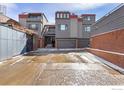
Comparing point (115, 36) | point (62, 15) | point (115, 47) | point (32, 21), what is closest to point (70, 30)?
point (62, 15)

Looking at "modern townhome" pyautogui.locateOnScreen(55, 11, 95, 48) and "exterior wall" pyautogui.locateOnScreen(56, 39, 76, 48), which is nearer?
"modern townhome" pyautogui.locateOnScreen(55, 11, 95, 48)

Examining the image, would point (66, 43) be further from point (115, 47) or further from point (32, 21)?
point (115, 47)

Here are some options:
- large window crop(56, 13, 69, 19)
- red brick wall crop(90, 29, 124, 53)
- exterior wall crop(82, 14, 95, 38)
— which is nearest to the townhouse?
large window crop(56, 13, 69, 19)

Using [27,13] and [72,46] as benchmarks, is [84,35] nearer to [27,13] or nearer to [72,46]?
[72,46]

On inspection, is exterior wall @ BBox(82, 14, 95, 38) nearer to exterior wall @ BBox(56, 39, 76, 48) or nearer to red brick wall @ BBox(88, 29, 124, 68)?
exterior wall @ BBox(56, 39, 76, 48)

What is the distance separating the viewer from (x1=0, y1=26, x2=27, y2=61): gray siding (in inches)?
663

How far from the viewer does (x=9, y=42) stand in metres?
19.0

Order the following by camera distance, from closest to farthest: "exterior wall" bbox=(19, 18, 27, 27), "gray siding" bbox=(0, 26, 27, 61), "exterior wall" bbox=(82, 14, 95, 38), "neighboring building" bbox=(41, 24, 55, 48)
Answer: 1. "gray siding" bbox=(0, 26, 27, 61)
2. "exterior wall" bbox=(82, 14, 95, 38)
3. "exterior wall" bbox=(19, 18, 27, 27)
4. "neighboring building" bbox=(41, 24, 55, 48)

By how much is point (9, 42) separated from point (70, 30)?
24103mm

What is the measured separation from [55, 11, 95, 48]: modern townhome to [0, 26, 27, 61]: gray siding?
59.5ft

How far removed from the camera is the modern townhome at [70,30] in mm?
41594

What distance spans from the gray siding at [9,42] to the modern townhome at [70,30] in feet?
59.5

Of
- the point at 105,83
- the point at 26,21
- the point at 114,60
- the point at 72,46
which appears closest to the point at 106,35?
the point at 114,60
